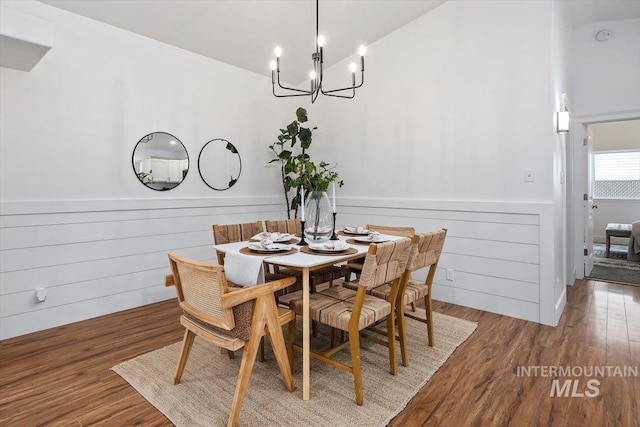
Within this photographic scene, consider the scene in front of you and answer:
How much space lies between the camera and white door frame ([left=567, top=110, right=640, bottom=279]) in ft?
13.8

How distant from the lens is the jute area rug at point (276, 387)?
175 cm

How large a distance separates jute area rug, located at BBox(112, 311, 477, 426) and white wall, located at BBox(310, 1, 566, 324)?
45.0 inches

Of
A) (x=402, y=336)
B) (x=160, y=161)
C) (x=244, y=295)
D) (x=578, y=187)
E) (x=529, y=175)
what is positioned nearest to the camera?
(x=244, y=295)

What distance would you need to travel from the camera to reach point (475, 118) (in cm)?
333

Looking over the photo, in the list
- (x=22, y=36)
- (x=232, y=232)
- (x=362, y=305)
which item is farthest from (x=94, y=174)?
(x=362, y=305)

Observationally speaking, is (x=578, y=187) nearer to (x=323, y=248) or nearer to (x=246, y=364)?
(x=323, y=248)

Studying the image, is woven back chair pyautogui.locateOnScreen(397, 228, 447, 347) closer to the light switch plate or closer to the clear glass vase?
the clear glass vase

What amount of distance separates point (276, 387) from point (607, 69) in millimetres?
5017

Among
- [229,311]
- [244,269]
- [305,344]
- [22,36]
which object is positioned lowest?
[305,344]

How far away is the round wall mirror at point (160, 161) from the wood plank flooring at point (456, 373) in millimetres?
1282

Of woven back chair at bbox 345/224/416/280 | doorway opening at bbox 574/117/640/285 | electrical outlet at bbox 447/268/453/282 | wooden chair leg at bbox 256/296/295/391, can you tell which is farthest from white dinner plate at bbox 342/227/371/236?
doorway opening at bbox 574/117/640/285

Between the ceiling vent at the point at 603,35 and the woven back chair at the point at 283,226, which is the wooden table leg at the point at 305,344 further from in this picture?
the ceiling vent at the point at 603,35

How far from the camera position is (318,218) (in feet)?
7.92

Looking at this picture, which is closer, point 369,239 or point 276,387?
point 276,387
